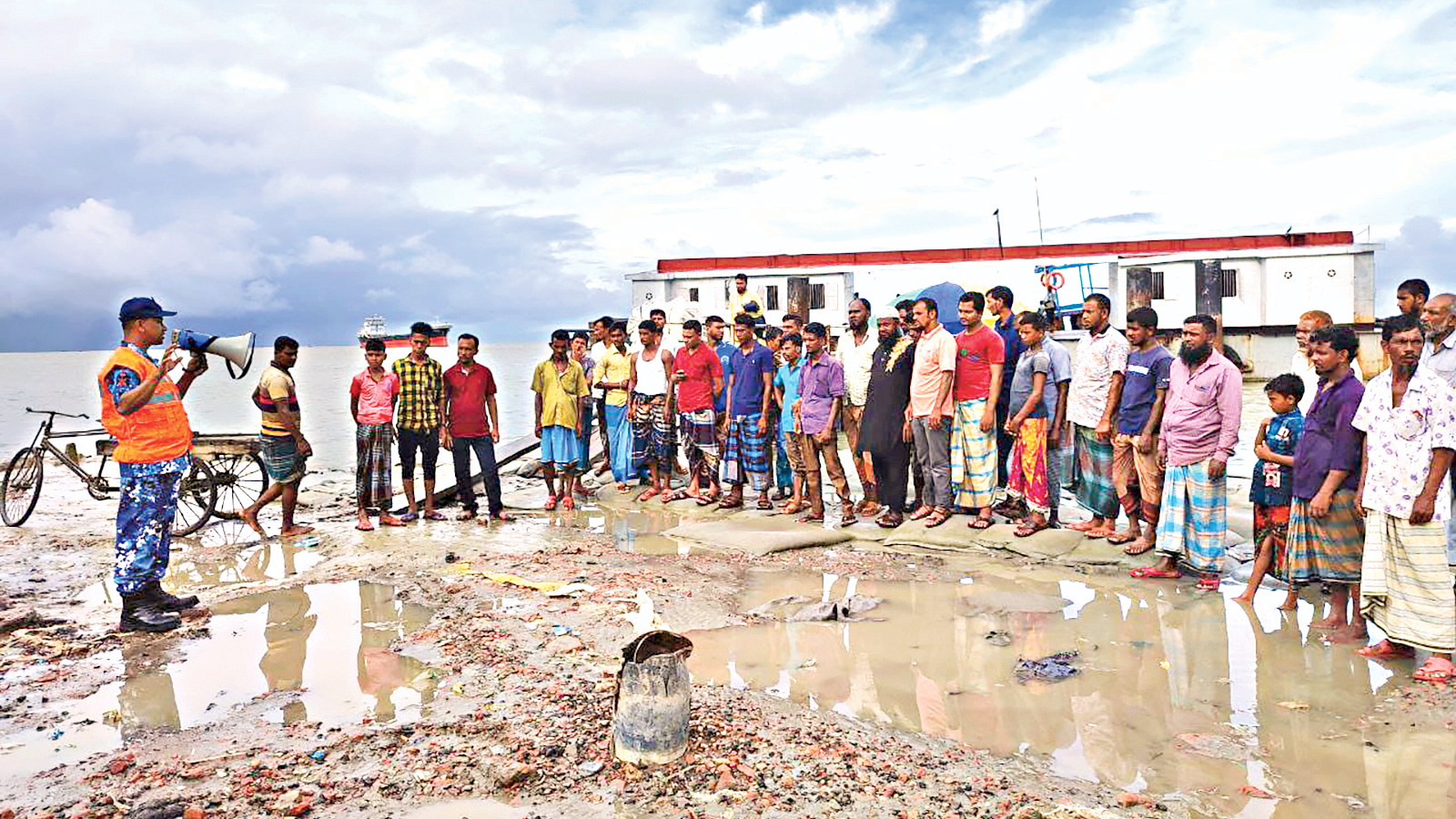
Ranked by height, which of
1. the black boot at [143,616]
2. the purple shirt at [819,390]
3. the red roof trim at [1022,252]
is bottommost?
the black boot at [143,616]

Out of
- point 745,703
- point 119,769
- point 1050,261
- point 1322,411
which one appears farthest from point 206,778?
point 1050,261

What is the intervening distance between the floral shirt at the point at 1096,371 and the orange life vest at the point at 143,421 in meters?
5.95

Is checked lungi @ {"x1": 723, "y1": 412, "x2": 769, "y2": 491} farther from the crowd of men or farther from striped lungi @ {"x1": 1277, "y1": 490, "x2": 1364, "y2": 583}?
striped lungi @ {"x1": 1277, "y1": 490, "x2": 1364, "y2": 583}

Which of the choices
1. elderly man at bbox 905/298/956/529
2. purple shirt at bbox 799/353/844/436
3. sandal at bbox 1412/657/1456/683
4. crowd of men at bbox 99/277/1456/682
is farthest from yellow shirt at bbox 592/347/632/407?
sandal at bbox 1412/657/1456/683

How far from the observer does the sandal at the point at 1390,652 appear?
14.6ft

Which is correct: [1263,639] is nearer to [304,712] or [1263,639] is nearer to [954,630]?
[954,630]

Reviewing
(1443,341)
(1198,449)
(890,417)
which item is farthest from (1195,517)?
(890,417)

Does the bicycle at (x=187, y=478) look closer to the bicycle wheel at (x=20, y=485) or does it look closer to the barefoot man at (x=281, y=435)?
the bicycle wheel at (x=20, y=485)

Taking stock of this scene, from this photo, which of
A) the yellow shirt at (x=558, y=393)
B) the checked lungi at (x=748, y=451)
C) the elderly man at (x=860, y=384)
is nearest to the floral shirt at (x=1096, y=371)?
the elderly man at (x=860, y=384)

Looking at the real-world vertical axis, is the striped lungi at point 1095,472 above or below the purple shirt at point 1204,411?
below

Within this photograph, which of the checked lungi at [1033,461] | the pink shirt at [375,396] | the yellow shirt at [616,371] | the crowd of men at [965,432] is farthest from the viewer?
the yellow shirt at [616,371]

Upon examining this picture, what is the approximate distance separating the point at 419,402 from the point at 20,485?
4339 mm

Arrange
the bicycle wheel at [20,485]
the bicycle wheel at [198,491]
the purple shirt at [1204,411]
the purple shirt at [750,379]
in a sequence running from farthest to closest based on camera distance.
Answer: the bicycle wheel at [20,485]
the purple shirt at [750,379]
the bicycle wheel at [198,491]
the purple shirt at [1204,411]

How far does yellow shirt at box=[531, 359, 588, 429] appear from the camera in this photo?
29.7ft
